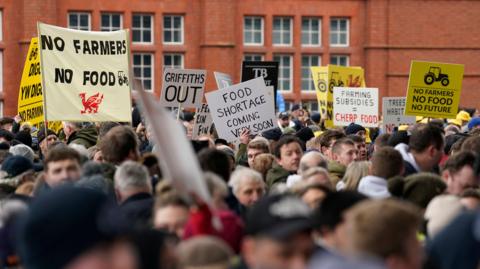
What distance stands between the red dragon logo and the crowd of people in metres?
3.59

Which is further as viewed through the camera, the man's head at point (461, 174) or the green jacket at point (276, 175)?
the green jacket at point (276, 175)

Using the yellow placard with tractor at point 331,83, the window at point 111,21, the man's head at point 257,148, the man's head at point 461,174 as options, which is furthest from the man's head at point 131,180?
the window at point 111,21

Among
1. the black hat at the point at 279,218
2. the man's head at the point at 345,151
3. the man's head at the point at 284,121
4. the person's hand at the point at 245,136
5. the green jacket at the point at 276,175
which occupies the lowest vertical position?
the man's head at the point at 284,121

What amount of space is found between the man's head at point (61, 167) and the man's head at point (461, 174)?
2657 mm

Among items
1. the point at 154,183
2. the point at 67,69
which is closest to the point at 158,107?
the point at 154,183

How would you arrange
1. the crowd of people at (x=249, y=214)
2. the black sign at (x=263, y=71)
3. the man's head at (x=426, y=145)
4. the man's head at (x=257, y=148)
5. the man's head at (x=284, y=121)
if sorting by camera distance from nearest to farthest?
the crowd of people at (x=249, y=214) → the man's head at (x=426, y=145) → the man's head at (x=257, y=148) → the black sign at (x=263, y=71) → the man's head at (x=284, y=121)

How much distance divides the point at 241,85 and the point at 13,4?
30.1 metres

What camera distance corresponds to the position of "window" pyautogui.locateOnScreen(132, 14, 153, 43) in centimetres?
4888

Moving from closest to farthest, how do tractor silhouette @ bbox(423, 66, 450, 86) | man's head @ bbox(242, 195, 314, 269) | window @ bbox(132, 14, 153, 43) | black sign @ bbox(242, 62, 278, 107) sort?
man's head @ bbox(242, 195, 314, 269), tractor silhouette @ bbox(423, 66, 450, 86), black sign @ bbox(242, 62, 278, 107), window @ bbox(132, 14, 153, 43)

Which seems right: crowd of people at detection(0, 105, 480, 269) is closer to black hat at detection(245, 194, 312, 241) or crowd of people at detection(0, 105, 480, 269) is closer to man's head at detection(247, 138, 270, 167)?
black hat at detection(245, 194, 312, 241)

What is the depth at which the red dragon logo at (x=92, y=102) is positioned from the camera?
17.5m

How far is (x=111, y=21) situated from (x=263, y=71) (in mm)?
26446

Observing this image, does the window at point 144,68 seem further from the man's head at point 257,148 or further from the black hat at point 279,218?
the black hat at point 279,218

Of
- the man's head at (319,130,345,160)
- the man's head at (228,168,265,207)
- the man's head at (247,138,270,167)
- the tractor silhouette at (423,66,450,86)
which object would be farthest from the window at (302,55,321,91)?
the man's head at (228,168,265,207)
